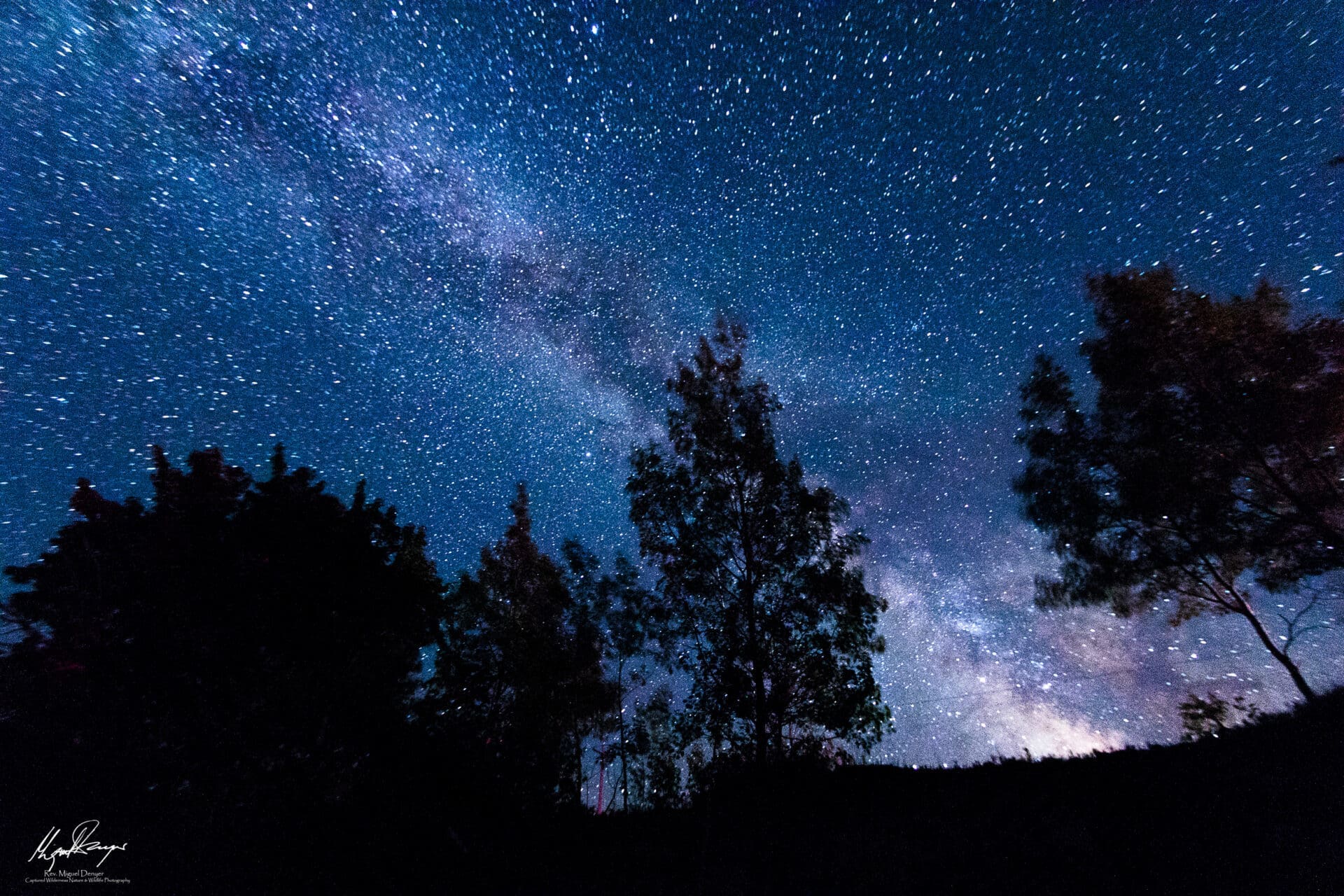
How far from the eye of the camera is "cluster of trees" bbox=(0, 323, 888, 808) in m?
10.6

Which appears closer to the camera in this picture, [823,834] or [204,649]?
[823,834]

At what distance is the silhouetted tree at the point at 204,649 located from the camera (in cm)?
1039

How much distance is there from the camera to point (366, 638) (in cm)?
1491

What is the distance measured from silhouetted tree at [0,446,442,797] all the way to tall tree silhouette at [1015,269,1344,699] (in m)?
25.0

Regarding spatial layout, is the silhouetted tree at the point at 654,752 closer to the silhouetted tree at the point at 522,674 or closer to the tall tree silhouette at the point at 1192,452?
the silhouetted tree at the point at 522,674

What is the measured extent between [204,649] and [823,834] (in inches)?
566

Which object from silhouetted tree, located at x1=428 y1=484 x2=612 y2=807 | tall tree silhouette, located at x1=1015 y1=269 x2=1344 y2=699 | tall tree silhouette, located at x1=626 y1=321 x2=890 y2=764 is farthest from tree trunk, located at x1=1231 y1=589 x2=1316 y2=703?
silhouetted tree, located at x1=428 y1=484 x2=612 y2=807

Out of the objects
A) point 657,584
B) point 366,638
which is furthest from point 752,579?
point 366,638

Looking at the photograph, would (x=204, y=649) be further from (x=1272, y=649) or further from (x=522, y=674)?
(x=1272, y=649)

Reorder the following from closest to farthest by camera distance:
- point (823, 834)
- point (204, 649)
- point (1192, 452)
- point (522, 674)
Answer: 1. point (823, 834)
2. point (204, 649)
3. point (1192, 452)
4. point (522, 674)

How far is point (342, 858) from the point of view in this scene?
10.8 meters

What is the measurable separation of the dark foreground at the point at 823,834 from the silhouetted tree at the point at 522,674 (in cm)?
132

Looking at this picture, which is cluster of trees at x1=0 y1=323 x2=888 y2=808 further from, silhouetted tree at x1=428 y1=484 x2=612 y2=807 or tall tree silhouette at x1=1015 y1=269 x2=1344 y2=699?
tall tree silhouette at x1=1015 y1=269 x2=1344 y2=699

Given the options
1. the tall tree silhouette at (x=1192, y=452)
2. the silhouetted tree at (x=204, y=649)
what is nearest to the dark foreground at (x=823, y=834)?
the silhouetted tree at (x=204, y=649)
